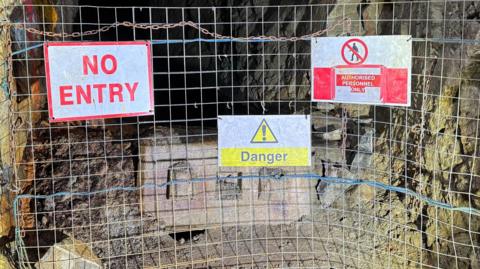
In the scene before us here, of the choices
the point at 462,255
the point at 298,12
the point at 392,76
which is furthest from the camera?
the point at 298,12

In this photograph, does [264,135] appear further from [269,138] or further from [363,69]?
[363,69]

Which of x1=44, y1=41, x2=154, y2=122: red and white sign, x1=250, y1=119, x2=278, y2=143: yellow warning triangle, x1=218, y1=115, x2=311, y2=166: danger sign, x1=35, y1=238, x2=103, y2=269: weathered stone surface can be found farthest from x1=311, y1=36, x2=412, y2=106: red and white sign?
x1=35, y1=238, x2=103, y2=269: weathered stone surface

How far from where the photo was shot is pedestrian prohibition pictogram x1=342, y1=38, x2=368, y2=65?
4.13 m

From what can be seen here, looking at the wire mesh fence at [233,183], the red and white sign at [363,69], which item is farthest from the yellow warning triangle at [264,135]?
the red and white sign at [363,69]

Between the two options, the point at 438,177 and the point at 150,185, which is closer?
the point at 438,177

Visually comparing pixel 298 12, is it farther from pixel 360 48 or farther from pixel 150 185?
pixel 150 185

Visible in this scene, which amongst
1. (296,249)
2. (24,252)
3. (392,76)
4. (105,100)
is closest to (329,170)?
(296,249)

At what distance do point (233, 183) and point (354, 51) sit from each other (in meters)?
1.44

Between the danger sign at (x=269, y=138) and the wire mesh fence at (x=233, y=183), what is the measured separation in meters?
0.23

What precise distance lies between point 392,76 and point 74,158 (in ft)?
8.45

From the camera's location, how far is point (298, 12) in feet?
17.4

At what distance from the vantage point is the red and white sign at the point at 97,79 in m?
3.95

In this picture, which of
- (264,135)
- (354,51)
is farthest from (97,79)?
(354,51)

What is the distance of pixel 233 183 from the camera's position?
457cm
